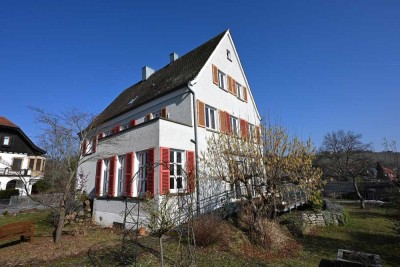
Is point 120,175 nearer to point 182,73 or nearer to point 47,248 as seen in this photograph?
point 47,248

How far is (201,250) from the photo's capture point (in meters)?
8.08

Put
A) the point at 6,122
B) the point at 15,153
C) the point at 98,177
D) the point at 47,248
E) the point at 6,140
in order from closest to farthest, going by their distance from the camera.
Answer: the point at 47,248 → the point at 98,177 → the point at 6,140 → the point at 15,153 → the point at 6,122

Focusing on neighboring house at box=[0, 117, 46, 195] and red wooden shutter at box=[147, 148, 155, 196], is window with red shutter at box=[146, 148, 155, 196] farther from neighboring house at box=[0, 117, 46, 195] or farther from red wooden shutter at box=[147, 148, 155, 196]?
neighboring house at box=[0, 117, 46, 195]

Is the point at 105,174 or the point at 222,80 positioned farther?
the point at 222,80

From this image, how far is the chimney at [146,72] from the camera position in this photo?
2217 centimetres

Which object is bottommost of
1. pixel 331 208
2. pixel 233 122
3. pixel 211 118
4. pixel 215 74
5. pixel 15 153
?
pixel 331 208

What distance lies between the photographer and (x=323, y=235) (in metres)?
11.8

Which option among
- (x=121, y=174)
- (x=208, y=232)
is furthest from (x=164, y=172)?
(x=121, y=174)

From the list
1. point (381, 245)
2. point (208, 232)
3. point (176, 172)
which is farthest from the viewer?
point (176, 172)

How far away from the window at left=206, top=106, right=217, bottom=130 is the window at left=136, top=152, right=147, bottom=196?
457cm

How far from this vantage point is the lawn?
713 cm

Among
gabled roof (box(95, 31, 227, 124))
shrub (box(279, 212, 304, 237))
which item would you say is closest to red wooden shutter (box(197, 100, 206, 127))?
gabled roof (box(95, 31, 227, 124))

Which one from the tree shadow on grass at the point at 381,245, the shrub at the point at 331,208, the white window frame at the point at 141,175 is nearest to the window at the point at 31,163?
the white window frame at the point at 141,175

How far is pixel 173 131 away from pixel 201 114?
256 cm
